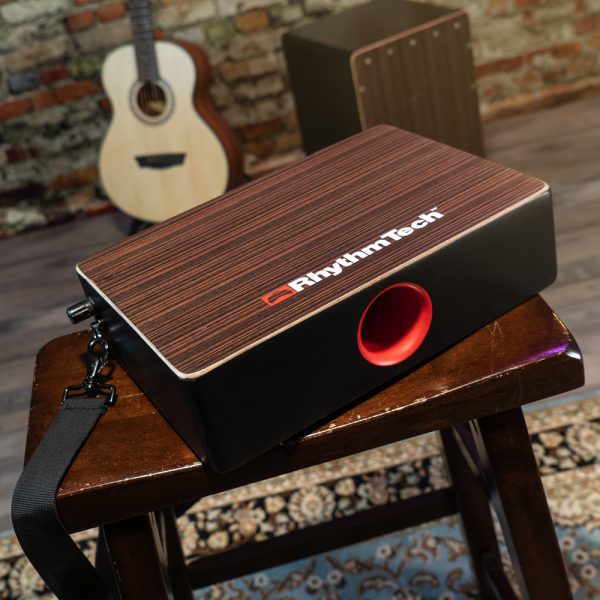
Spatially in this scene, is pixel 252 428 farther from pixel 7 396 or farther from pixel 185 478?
pixel 7 396

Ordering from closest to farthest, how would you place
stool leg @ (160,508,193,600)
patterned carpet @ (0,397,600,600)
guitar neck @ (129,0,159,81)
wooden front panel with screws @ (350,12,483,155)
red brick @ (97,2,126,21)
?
stool leg @ (160,508,193,600)
patterned carpet @ (0,397,600,600)
wooden front panel with screws @ (350,12,483,155)
guitar neck @ (129,0,159,81)
red brick @ (97,2,126,21)

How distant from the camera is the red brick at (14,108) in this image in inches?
116

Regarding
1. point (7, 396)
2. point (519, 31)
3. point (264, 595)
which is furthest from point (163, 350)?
point (519, 31)

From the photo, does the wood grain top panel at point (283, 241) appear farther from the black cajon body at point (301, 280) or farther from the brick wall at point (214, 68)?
the brick wall at point (214, 68)

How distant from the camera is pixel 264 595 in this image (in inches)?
59.2

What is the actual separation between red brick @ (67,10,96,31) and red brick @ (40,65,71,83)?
12 centimetres

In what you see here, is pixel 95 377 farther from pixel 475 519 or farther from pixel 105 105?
pixel 105 105

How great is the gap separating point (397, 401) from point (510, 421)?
5.4 inches

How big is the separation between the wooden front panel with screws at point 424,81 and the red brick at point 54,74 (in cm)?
103

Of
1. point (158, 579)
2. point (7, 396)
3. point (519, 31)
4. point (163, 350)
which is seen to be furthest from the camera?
point (519, 31)

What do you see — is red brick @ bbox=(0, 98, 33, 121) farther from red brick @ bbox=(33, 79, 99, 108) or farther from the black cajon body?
the black cajon body

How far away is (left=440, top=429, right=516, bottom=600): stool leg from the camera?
136 centimetres

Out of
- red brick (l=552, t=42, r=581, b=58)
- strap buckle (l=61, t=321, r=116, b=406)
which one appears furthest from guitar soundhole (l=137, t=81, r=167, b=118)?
strap buckle (l=61, t=321, r=116, b=406)

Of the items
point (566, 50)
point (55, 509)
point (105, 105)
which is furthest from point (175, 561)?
point (566, 50)
